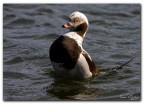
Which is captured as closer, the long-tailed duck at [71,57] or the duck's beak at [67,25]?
the long-tailed duck at [71,57]

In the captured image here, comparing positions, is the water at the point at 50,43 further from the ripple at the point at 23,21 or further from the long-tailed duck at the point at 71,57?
the long-tailed duck at the point at 71,57

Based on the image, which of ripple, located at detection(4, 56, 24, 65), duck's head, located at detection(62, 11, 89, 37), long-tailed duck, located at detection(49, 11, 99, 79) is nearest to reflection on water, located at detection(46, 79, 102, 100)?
long-tailed duck, located at detection(49, 11, 99, 79)

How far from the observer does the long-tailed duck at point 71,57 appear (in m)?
8.64

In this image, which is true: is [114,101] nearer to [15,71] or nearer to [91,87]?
[91,87]

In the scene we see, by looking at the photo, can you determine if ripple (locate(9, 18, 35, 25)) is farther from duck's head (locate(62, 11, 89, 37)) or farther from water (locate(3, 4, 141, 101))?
duck's head (locate(62, 11, 89, 37))

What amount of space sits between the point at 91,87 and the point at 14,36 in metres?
3.00

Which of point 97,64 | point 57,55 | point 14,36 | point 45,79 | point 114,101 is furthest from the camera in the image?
point 14,36

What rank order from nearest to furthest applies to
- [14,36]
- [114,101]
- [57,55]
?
[114,101], [57,55], [14,36]

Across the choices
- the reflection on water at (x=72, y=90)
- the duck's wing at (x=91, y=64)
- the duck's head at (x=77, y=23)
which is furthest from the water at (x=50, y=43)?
the duck's head at (x=77, y=23)

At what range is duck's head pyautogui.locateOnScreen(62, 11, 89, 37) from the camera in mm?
9008

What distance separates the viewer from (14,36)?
11414 millimetres

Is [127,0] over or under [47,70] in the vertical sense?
over

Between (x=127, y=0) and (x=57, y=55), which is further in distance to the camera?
(x=127, y=0)

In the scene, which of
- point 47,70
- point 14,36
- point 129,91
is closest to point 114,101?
point 129,91
